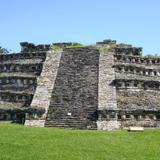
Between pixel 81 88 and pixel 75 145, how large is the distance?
906 cm

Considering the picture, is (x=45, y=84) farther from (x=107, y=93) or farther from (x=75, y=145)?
(x=75, y=145)

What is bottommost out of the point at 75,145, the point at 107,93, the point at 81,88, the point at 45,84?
the point at 75,145

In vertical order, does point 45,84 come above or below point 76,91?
above

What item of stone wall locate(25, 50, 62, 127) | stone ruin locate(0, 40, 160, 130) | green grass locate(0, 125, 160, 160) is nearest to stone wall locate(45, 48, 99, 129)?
stone ruin locate(0, 40, 160, 130)

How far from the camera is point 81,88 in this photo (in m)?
23.5

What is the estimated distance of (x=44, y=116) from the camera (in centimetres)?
2119

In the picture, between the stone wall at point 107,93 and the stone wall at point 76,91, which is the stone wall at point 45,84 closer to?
the stone wall at point 76,91

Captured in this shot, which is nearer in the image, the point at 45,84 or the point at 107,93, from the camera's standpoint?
the point at 107,93

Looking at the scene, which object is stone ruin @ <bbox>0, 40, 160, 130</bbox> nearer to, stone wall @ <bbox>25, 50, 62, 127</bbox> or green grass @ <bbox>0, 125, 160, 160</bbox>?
A: stone wall @ <bbox>25, 50, 62, 127</bbox>

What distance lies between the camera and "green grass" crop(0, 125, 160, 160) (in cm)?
1302

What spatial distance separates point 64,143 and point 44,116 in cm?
640

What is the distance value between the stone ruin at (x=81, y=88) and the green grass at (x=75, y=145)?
2670mm

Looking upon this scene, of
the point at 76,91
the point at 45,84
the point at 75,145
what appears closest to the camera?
the point at 75,145

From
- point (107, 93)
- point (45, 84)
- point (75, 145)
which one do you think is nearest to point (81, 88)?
point (107, 93)
